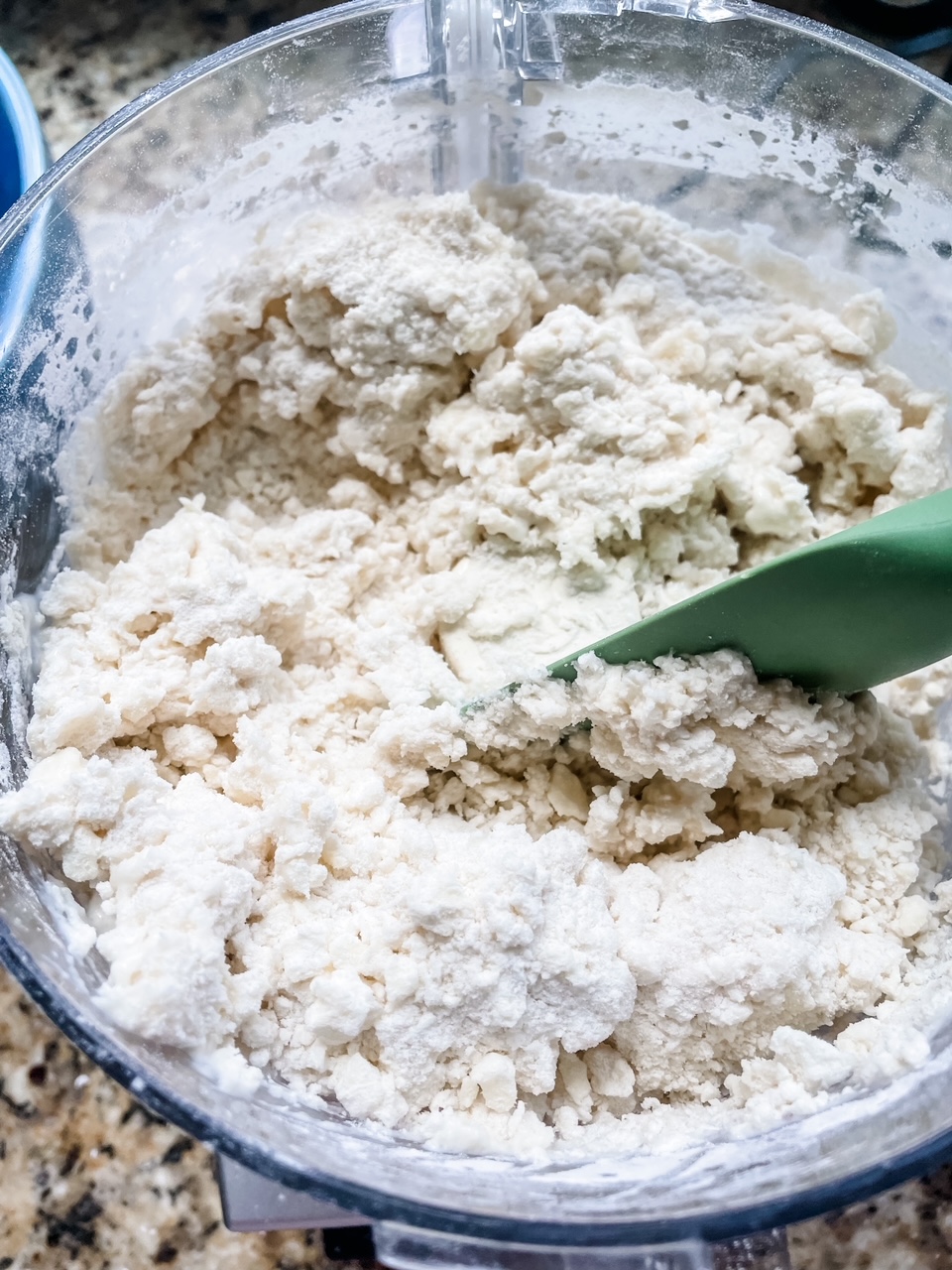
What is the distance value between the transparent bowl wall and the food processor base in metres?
0.05

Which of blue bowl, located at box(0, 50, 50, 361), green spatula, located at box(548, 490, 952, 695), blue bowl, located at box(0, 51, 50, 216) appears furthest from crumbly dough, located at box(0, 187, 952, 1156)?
blue bowl, located at box(0, 51, 50, 216)

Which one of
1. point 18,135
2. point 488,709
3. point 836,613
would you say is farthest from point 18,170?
point 836,613

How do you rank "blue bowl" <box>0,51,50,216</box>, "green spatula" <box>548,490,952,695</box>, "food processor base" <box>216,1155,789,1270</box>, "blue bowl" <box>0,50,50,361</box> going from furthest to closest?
"blue bowl" <box>0,51,50,216</box>, "blue bowl" <box>0,50,50,361</box>, "green spatula" <box>548,490,952,695</box>, "food processor base" <box>216,1155,789,1270</box>

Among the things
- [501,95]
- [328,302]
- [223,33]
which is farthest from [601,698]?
[223,33]

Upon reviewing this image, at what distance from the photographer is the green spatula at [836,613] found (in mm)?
904

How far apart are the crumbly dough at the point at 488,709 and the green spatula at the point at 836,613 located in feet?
0.11

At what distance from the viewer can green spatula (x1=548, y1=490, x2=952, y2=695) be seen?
90 cm

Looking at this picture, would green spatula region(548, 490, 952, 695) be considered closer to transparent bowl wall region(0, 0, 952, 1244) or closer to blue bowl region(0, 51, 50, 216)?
transparent bowl wall region(0, 0, 952, 1244)

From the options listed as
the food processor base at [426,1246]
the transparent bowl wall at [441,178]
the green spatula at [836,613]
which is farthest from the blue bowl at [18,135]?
the food processor base at [426,1246]

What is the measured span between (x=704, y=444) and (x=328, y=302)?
45 cm

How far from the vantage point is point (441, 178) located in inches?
48.6

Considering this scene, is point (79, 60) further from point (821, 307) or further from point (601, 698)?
point (601, 698)

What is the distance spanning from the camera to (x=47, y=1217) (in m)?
1.10

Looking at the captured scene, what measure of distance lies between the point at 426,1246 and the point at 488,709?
473 mm
